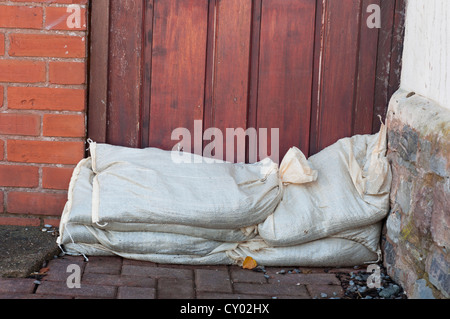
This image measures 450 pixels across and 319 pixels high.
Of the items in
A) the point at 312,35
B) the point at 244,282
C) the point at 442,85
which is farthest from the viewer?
the point at 312,35

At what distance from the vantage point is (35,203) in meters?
3.54

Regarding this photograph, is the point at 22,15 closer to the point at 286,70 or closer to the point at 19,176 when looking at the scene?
the point at 19,176

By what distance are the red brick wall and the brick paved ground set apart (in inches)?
19.8

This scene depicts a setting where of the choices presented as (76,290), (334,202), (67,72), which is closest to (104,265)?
(76,290)

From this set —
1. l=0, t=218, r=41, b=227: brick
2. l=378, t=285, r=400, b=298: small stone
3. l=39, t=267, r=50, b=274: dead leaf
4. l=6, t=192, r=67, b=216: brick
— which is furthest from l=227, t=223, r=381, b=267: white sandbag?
l=0, t=218, r=41, b=227: brick

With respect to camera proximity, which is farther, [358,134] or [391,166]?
[358,134]

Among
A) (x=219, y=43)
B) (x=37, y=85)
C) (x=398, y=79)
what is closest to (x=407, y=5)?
(x=398, y=79)

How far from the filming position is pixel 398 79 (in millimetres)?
3547

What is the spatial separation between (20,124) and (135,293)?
3.87ft

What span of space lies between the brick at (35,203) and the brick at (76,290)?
0.70m

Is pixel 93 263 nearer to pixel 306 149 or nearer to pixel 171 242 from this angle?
pixel 171 242

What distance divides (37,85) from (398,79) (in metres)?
1.85

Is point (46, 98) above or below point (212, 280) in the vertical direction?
above

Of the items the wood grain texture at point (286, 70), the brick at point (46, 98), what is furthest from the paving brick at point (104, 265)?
the wood grain texture at point (286, 70)
